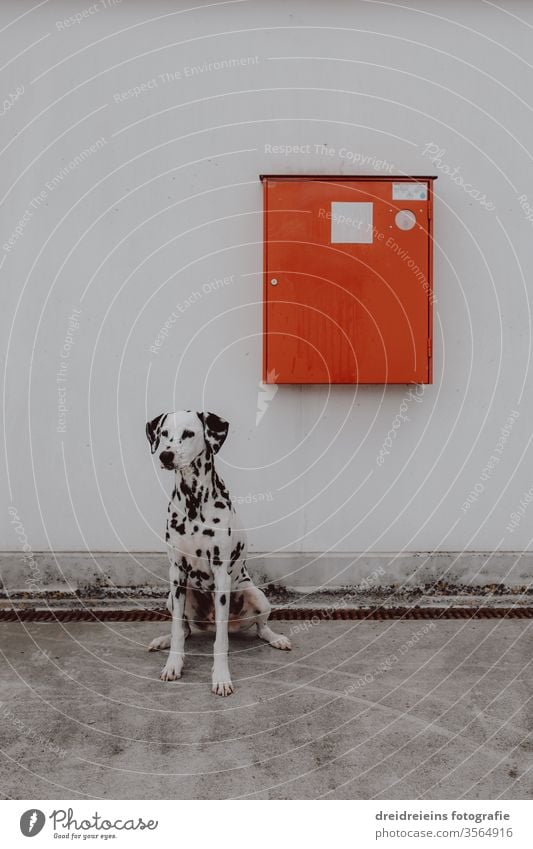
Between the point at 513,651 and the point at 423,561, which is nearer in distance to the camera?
the point at 513,651

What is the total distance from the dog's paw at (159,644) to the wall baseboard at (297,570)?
825mm

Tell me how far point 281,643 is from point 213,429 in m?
1.25

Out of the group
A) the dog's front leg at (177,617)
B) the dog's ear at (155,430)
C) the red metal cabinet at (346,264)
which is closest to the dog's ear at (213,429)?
the dog's ear at (155,430)

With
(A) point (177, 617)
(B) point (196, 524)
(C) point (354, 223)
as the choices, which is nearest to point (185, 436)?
(B) point (196, 524)

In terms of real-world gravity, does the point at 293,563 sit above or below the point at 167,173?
below

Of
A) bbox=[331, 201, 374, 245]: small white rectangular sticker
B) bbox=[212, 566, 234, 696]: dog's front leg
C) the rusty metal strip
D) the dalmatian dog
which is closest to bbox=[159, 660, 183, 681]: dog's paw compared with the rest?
the dalmatian dog

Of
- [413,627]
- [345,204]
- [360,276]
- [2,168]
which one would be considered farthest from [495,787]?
[2,168]

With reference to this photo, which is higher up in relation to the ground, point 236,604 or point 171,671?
point 236,604

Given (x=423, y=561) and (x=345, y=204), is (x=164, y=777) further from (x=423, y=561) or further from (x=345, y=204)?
(x=345, y=204)

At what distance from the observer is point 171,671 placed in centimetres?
389

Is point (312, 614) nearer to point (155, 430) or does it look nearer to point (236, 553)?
point (236, 553)

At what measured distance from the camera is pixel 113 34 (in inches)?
198

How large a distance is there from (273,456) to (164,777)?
2.47 metres

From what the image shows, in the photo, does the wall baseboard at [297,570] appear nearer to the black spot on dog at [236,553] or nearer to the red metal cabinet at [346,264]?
the black spot on dog at [236,553]
